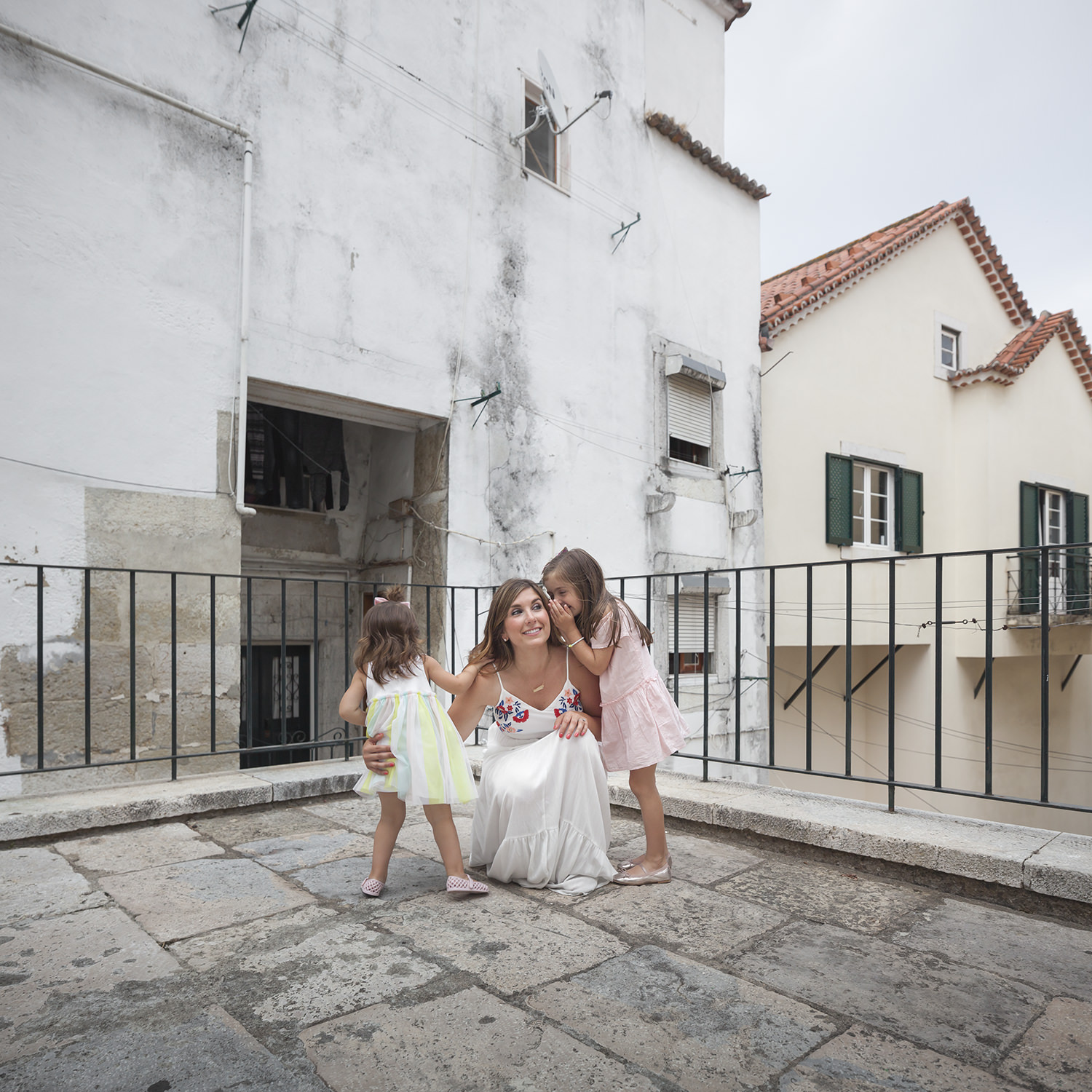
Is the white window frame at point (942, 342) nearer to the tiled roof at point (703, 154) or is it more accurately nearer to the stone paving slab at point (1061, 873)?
the tiled roof at point (703, 154)

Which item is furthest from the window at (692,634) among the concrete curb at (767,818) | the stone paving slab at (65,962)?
the stone paving slab at (65,962)

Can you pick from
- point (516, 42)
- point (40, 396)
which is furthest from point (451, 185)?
point (40, 396)

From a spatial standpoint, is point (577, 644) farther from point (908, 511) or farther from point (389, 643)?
point (908, 511)

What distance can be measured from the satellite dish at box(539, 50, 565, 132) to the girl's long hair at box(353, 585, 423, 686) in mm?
7640

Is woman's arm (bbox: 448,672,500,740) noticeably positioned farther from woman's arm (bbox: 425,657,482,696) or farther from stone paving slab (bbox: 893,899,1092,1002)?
stone paving slab (bbox: 893,899,1092,1002)

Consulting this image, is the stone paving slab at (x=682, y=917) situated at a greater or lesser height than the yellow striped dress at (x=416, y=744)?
lesser

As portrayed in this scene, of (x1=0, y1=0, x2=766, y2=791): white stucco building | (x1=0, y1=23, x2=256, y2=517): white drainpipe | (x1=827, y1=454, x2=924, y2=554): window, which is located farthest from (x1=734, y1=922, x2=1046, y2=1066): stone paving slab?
(x1=827, y1=454, x2=924, y2=554): window

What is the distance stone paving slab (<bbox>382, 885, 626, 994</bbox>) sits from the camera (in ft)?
7.03

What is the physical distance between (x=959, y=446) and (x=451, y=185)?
34.2 ft

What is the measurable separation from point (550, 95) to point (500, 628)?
7937mm

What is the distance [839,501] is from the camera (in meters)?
11.9

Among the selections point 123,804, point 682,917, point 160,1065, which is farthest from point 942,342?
point 160,1065

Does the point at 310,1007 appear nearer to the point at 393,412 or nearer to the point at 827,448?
the point at 393,412

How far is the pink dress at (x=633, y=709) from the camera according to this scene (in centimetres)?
294
